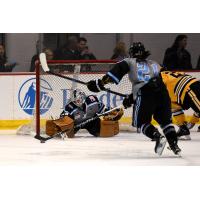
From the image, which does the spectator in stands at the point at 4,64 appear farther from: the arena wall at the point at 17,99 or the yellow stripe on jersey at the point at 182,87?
the yellow stripe on jersey at the point at 182,87

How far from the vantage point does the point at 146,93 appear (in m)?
5.80

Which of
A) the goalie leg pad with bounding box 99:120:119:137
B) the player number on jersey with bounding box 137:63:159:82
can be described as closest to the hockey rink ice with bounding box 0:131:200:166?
the goalie leg pad with bounding box 99:120:119:137

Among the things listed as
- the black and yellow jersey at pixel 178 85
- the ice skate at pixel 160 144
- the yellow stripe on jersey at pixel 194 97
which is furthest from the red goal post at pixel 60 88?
the ice skate at pixel 160 144

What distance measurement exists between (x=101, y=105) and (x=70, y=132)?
38 cm

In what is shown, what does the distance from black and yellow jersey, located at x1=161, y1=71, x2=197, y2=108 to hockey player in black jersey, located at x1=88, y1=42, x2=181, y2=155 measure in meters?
0.84

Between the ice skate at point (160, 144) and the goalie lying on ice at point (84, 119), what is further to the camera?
the goalie lying on ice at point (84, 119)

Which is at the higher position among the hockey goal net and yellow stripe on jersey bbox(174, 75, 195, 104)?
yellow stripe on jersey bbox(174, 75, 195, 104)

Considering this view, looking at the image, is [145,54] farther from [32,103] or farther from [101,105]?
[32,103]

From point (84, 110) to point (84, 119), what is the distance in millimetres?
81

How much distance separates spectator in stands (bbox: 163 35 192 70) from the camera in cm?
796

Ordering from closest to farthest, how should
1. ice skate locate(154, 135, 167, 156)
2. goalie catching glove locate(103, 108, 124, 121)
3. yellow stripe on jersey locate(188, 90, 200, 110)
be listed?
ice skate locate(154, 135, 167, 156) < yellow stripe on jersey locate(188, 90, 200, 110) < goalie catching glove locate(103, 108, 124, 121)

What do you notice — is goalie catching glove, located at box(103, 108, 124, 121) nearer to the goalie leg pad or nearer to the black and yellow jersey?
the goalie leg pad

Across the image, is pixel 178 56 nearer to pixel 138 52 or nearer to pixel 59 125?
pixel 59 125

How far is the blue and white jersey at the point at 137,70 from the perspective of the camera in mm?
5734
